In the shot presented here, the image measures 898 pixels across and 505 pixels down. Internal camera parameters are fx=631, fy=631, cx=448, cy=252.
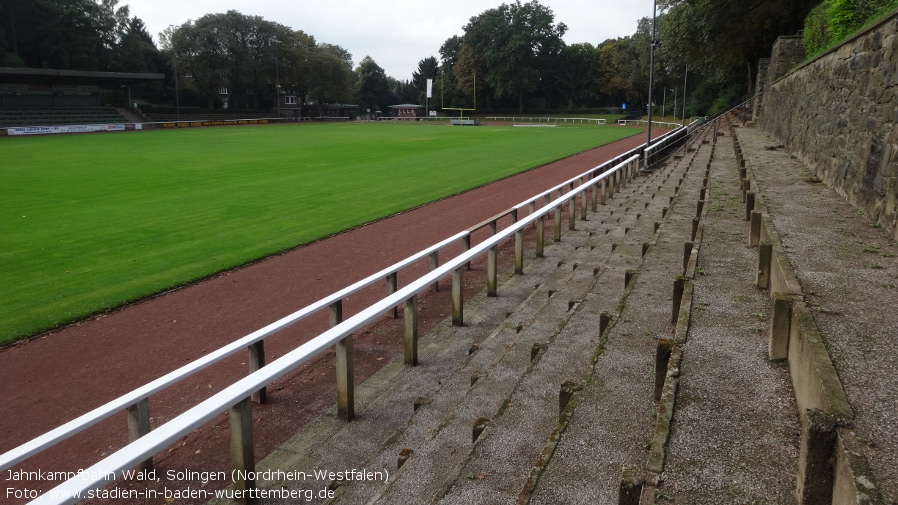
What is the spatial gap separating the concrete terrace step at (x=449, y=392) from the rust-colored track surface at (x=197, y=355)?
68 centimetres

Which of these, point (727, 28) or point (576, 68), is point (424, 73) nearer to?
point (576, 68)

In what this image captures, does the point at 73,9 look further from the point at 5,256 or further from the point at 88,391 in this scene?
the point at 88,391

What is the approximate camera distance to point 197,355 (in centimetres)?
747

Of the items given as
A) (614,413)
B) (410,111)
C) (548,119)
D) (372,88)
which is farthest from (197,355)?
(372,88)

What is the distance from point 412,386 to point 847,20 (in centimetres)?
1387

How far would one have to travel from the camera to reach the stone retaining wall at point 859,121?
8.04m

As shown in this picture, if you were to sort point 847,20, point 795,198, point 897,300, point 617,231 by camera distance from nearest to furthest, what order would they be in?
1. point 897,300
2. point 795,198
3. point 617,231
4. point 847,20

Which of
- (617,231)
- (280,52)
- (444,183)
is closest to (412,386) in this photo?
(617,231)

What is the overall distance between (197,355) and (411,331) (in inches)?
118

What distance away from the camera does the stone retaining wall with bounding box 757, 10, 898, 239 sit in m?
8.04

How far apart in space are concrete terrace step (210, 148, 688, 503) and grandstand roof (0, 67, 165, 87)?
192ft

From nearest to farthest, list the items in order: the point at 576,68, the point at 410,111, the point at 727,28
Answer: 1. the point at 727,28
2. the point at 576,68
3. the point at 410,111

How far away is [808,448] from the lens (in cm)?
287

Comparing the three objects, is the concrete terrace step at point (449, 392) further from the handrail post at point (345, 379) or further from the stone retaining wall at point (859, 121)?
the stone retaining wall at point (859, 121)
